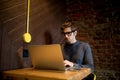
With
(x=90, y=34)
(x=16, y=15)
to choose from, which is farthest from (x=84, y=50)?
(x=16, y=15)

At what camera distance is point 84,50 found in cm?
211

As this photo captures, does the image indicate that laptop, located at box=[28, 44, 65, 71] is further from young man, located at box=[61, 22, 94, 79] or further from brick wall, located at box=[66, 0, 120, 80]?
brick wall, located at box=[66, 0, 120, 80]

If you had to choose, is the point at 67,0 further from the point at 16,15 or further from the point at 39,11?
the point at 16,15

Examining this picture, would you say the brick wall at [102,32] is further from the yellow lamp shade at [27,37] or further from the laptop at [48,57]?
the laptop at [48,57]

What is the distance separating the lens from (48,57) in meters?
1.56

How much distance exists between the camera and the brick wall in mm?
2584

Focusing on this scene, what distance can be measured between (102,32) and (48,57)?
144 cm

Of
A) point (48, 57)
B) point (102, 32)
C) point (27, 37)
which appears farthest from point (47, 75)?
point (102, 32)

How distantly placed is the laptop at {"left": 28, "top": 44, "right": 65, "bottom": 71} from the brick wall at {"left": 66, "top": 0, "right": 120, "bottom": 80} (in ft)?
4.44

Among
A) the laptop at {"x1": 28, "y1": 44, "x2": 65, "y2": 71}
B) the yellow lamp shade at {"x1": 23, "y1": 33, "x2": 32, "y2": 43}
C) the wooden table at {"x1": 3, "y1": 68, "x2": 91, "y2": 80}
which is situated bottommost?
the wooden table at {"x1": 3, "y1": 68, "x2": 91, "y2": 80}

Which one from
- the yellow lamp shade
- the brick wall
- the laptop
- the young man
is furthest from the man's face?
the brick wall

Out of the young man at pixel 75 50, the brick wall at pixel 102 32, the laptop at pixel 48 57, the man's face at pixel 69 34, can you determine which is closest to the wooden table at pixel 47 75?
the laptop at pixel 48 57

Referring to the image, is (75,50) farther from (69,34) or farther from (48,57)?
(48,57)

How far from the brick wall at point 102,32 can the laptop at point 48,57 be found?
1.35 metres
